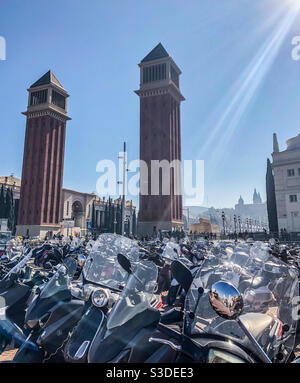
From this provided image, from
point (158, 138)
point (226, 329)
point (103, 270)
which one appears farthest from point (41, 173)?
point (226, 329)

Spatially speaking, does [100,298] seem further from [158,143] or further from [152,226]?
[158,143]

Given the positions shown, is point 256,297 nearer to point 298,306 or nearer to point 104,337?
point 298,306

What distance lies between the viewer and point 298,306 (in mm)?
2766

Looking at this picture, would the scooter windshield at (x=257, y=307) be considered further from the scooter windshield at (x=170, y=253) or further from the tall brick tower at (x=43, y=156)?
the tall brick tower at (x=43, y=156)

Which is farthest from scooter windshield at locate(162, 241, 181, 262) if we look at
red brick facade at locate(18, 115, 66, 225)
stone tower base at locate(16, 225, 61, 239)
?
red brick facade at locate(18, 115, 66, 225)

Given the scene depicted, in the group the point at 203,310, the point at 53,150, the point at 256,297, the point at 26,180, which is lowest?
the point at 256,297

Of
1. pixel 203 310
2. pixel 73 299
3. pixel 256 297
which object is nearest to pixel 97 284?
pixel 73 299

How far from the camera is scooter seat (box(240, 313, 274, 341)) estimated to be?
7.75 feet

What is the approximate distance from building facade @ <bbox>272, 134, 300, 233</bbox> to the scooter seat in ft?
142

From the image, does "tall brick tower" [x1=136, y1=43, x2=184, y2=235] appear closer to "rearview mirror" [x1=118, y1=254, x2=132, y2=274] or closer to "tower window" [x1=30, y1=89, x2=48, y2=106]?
"tower window" [x1=30, y1=89, x2=48, y2=106]

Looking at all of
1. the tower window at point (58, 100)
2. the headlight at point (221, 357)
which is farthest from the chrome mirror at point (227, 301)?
the tower window at point (58, 100)

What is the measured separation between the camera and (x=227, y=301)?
150 centimetres
